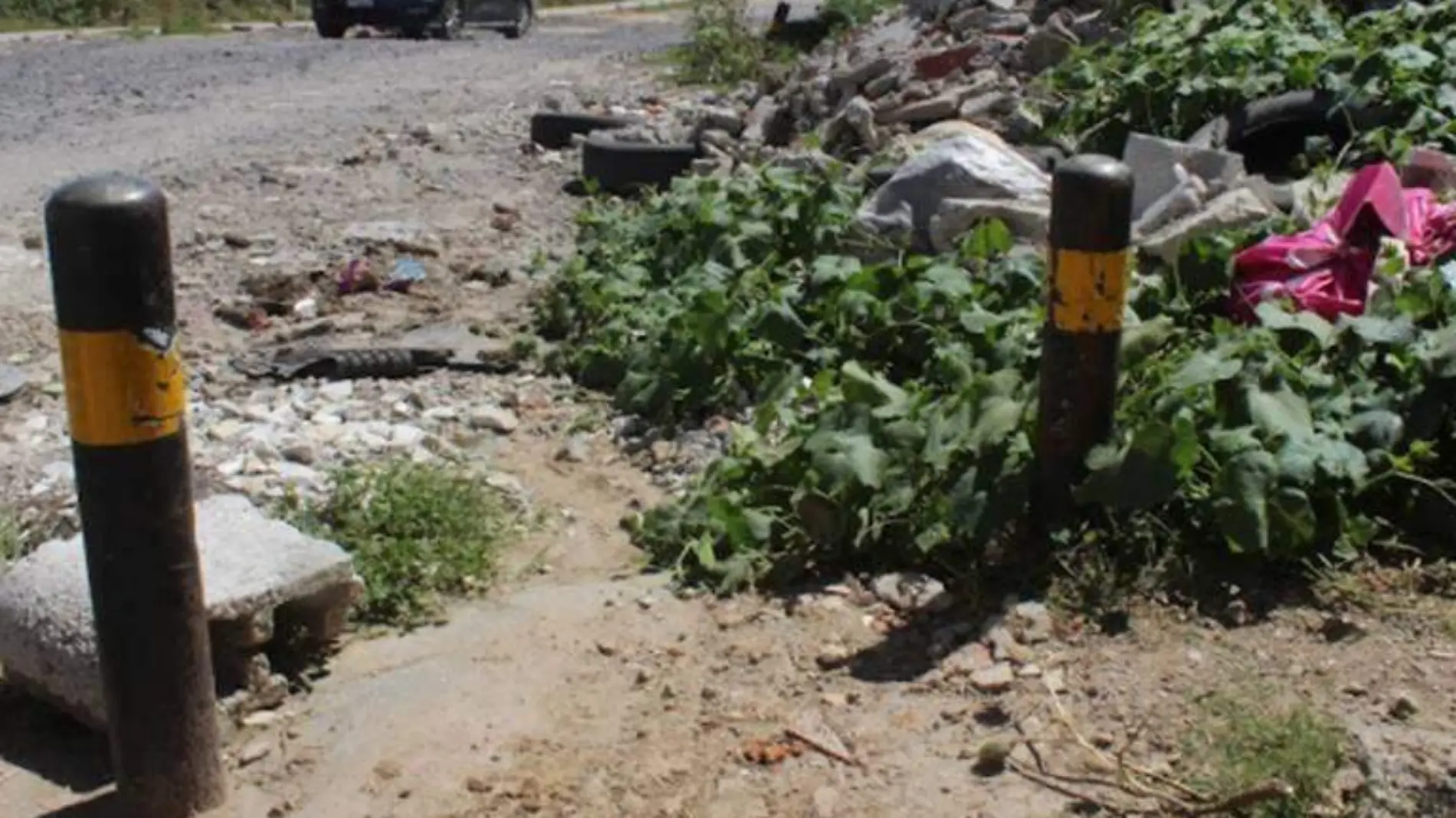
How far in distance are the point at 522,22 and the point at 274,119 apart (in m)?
13.7

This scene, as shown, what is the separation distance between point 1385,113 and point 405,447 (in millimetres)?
3795

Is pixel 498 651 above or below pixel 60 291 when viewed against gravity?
below

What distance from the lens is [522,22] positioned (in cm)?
2639

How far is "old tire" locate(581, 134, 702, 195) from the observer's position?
9.77 m

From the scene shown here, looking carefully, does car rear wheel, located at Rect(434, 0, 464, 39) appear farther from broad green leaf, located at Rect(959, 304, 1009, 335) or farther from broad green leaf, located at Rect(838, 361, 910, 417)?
broad green leaf, located at Rect(838, 361, 910, 417)

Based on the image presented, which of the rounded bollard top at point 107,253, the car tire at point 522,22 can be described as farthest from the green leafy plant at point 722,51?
the rounded bollard top at point 107,253

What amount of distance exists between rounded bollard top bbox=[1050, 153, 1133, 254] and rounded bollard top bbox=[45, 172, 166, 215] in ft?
6.16

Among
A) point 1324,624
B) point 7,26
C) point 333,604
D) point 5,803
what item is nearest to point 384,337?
point 333,604

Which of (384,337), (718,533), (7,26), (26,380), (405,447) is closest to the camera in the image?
(718,533)

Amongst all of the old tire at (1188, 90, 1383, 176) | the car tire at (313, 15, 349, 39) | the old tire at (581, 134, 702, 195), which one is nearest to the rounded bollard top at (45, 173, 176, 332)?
the old tire at (1188, 90, 1383, 176)

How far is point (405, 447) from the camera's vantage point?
218 inches

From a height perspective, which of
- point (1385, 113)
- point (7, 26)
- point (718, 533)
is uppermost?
point (1385, 113)

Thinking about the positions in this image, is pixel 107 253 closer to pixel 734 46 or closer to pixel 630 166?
pixel 630 166

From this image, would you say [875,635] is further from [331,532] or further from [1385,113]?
[1385,113]
